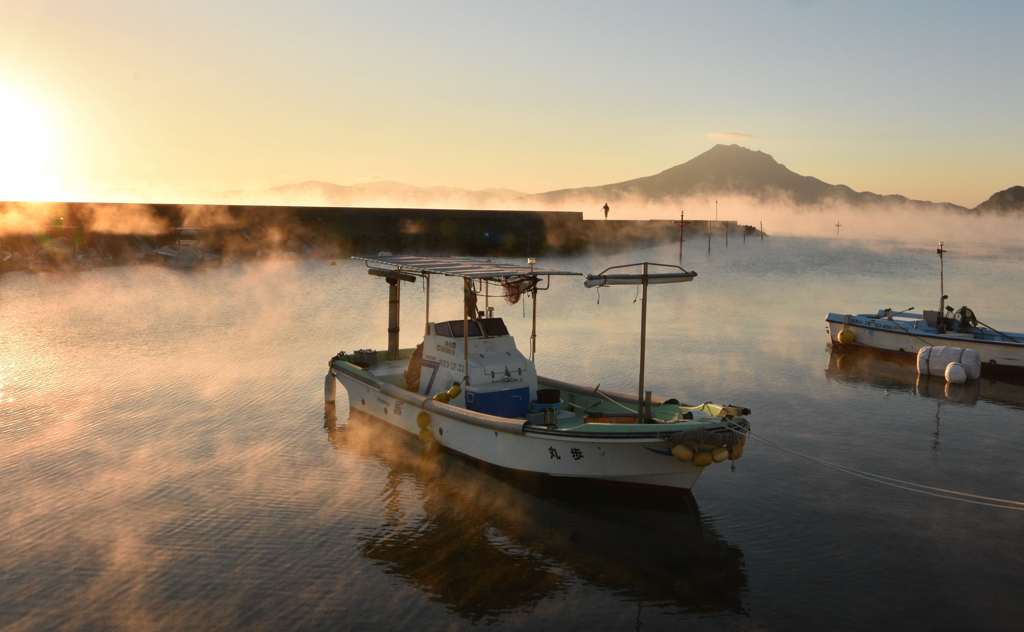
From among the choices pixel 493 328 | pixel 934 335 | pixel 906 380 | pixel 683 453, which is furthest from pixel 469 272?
pixel 934 335

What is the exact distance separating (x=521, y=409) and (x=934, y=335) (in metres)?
26.3

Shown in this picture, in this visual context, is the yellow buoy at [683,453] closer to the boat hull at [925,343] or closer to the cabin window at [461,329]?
the cabin window at [461,329]

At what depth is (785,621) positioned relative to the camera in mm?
13852

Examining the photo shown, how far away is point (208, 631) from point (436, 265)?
45.1 feet

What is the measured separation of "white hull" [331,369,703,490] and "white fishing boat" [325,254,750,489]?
0.03 metres

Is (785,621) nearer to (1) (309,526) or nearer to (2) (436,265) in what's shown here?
(1) (309,526)

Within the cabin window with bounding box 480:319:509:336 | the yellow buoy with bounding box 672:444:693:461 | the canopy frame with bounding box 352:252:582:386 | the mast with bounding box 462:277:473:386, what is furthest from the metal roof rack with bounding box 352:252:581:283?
the yellow buoy with bounding box 672:444:693:461

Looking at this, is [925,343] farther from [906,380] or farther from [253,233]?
[253,233]

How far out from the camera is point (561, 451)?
18.4m

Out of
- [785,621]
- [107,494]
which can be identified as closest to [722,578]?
[785,621]

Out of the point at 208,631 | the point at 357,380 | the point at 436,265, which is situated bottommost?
the point at 208,631

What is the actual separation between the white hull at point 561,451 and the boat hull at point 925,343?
25.1 metres

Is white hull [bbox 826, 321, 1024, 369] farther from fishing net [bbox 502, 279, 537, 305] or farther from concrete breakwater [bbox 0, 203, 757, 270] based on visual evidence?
concrete breakwater [bbox 0, 203, 757, 270]

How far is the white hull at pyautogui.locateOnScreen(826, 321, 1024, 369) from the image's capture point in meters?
35.5
